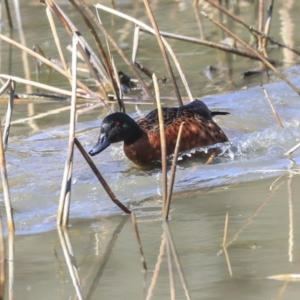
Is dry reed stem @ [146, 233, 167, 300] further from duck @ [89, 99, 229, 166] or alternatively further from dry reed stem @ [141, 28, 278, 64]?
dry reed stem @ [141, 28, 278, 64]

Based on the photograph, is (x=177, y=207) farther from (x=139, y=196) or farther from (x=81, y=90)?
(x=81, y=90)

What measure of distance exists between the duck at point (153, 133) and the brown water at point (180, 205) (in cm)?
18

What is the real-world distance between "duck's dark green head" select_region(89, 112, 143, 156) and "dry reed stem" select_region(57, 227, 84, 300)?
5.69 ft

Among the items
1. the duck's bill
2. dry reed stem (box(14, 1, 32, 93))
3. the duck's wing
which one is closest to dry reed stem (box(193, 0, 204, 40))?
dry reed stem (box(14, 1, 32, 93))

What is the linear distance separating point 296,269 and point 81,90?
5.05m

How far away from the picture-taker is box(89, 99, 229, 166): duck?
651 centimetres

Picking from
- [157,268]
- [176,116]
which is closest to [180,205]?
[157,268]

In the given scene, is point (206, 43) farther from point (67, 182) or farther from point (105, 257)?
point (105, 257)

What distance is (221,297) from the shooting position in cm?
351

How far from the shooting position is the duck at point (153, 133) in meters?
6.51

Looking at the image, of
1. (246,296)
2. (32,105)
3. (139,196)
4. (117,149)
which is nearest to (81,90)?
(32,105)

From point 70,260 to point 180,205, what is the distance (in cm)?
111

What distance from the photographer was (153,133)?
263 inches

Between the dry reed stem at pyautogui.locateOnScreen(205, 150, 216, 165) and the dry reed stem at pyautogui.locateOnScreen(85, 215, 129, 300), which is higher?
the dry reed stem at pyautogui.locateOnScreen(85, 215, 129, 300)
